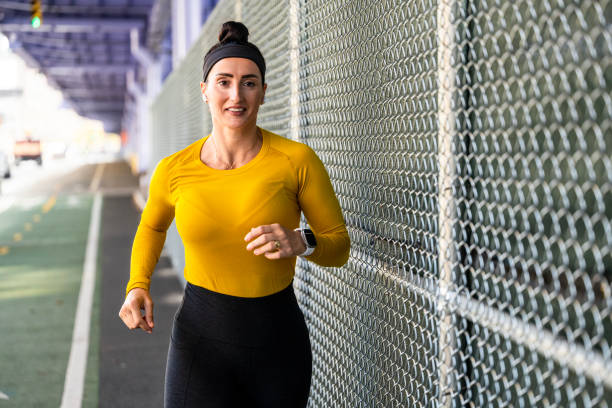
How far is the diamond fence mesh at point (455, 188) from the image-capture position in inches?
60.9

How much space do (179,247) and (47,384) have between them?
366cm

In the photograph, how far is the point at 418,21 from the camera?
2.26 m

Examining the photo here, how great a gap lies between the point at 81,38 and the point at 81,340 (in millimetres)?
34645

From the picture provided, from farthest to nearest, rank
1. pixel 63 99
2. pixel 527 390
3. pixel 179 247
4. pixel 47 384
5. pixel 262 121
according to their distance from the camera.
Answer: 1. pixel 63 99
2. pixel 179 247
3. pixel 47 384
4. pixel 262 121
5. pixel 527 390

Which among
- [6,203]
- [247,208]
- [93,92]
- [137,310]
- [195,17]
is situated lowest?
[6,203]

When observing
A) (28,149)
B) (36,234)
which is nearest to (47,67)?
(28,149)

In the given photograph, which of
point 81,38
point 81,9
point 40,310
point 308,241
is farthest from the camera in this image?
point 81,38

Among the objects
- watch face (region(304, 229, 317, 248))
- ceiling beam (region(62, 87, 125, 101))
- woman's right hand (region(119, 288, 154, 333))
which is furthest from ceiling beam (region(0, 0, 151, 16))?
ceiling beam (region(62, 87, 125, 101))

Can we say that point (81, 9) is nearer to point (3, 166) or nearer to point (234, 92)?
point (3, 166)

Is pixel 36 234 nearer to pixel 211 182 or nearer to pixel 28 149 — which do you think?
pixel 211 182

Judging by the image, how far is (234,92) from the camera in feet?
7.72

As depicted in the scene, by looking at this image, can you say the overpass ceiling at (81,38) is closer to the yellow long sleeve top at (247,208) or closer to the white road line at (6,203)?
the white road line at (6,203)

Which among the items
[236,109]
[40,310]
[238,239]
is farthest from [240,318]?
[40,310]

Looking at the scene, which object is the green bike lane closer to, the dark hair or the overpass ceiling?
the dark hair
